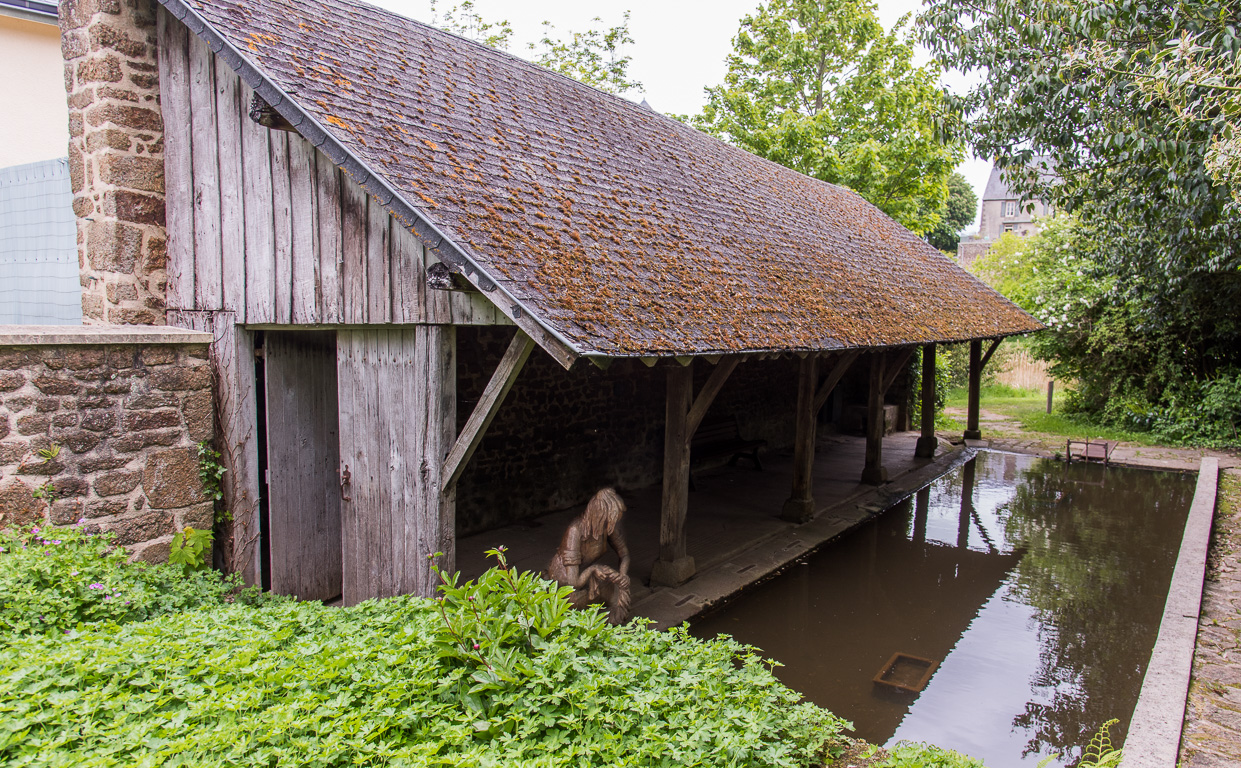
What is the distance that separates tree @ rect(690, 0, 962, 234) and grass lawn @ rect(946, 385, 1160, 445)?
5086 mm

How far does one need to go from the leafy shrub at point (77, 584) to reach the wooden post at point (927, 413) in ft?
35.1

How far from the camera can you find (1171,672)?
4.81 m

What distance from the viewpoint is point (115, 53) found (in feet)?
16.6

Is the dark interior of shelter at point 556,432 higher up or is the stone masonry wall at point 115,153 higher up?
the stone masonry wall at point 115,153

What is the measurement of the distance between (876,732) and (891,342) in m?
4.07

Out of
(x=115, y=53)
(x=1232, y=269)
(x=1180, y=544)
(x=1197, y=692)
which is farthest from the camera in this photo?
(x=1232, y=269)

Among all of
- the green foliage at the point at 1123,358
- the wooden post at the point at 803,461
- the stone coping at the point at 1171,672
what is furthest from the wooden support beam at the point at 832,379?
the green foliage at the point at 1123,358

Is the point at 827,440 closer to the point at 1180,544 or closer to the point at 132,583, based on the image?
the point at 1180,544

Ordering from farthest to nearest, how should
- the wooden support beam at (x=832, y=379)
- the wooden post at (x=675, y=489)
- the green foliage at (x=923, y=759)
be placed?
1. the wooden support beam at (x=832, y=379)
2. the wooden post at (x=675, y=489)
3. the green foliage at (x=923, y=759)

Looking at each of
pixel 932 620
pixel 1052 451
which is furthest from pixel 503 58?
pixel 1052 451

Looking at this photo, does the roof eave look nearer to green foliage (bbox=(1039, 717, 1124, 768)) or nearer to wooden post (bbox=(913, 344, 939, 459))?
green foliage (bbox=(1039, 717, 1124, 768))

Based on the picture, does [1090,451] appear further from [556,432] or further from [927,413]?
[556,432]

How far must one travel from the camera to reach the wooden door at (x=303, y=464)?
5332 mm

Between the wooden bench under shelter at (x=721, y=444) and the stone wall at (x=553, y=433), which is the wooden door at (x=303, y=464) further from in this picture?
the wooden bench under shelter at (x=721, y=444)
